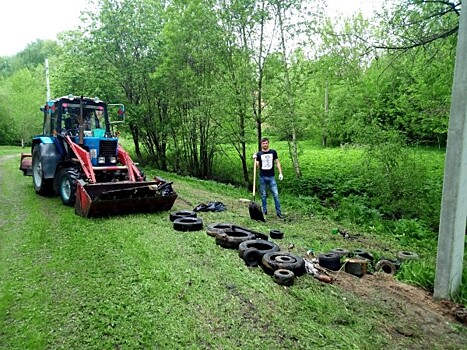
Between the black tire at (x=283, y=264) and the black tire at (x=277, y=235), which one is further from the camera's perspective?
the black tire at (x=277, y=235)

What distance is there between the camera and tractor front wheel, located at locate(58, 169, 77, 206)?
7.29 metres

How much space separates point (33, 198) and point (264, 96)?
7.27m

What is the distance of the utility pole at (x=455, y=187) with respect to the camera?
3711 mm

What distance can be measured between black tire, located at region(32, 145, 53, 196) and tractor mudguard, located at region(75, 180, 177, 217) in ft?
7.19

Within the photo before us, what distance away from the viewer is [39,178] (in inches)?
355

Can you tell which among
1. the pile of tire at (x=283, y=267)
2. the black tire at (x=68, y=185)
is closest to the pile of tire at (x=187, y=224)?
the pile of tire at (x=283, y=267)

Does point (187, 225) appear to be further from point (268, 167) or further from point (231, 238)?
point (268, 167)

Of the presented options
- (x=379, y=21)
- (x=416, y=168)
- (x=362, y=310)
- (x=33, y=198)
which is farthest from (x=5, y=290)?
(x=416, y=168)

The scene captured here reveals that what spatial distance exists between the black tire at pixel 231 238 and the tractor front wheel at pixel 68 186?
3636mm

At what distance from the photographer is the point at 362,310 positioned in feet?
11.5

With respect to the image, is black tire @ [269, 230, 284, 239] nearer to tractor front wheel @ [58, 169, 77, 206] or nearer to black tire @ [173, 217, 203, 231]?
black tire @ [173, 217, 203, 231]

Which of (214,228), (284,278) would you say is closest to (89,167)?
(214,228)

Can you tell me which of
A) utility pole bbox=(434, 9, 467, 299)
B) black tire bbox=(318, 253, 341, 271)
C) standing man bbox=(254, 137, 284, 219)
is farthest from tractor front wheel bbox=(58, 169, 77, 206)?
utility pole bbox=(434, 9, 467, 299)

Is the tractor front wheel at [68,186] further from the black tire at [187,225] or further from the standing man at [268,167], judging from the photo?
the standing man at [268,167]
